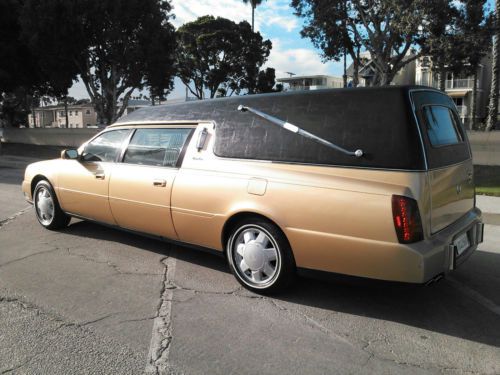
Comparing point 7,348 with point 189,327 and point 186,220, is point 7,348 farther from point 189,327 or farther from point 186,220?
point 186,220

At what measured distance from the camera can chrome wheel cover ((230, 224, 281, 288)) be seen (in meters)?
3.92

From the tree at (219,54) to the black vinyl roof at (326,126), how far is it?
4086 centimetres

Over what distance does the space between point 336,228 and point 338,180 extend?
37 centimetres

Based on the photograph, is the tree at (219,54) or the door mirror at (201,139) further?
the tree at (219,54)

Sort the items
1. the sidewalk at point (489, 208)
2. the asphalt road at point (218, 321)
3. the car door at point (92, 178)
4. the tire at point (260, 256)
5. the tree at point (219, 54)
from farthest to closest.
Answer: the tree at point (219, 54)
the sidewalk at point (489, 208)
the car door at point (92, 178)
the tire at point (260, 256)
the asphalt road at point (218, 321)

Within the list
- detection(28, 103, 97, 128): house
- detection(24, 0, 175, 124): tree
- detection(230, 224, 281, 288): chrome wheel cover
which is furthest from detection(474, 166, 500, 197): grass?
detection(28, 103, 97, 128): house

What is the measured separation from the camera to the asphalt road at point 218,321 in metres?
2.96

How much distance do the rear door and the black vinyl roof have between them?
0.16 metres

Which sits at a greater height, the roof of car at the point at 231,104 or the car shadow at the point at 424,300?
the roof of car at the point at 231,104

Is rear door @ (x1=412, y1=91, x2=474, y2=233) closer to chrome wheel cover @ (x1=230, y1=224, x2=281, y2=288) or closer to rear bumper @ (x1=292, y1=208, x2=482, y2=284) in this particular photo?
rear bumper @ (x1=292, y1=208, x2=482, y2=284)

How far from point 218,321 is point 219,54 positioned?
143ft

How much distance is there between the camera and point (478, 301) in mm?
3988

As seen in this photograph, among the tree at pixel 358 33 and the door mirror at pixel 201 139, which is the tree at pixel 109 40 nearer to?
the tree at pixel 358 33

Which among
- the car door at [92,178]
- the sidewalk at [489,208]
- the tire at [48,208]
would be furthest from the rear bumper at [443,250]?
the tire at [48,208]
